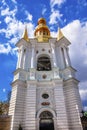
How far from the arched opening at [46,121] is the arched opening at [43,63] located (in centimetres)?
855

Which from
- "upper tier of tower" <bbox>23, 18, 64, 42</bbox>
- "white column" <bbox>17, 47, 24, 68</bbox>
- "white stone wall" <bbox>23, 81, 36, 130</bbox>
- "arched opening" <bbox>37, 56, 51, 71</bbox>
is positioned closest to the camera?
"white stone wall" <bbox>23, 81, 36, 130</bbox>

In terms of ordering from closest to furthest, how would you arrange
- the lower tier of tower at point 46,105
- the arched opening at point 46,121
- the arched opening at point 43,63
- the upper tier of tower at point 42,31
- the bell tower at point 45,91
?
the lower tier of tower at point 46,105, the bell tower at point 45,91, the arched opening at point 46,121, the arched opening at point 43,63, the upper tier of tower at point 42,31

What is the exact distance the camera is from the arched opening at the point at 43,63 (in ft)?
85.7

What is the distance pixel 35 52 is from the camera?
87.6ft

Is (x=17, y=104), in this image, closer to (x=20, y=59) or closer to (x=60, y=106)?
(x=60, y=106)

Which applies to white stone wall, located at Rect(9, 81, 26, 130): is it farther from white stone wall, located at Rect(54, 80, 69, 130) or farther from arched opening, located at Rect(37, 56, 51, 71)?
arched opening, located at Rect(37, 56, 51, 71)

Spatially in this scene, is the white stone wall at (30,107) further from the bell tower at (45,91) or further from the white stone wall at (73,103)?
the white stone wall at (73,103)

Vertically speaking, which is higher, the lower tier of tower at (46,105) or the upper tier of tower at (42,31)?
the upper tier of tower at (42,31)

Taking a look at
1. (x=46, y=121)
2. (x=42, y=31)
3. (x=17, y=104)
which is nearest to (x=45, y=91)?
(x=46, y=121)

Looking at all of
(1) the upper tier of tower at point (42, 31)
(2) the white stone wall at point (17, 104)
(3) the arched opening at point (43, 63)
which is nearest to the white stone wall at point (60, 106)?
(2) the white stone wall at point (17, 104)

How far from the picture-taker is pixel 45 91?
21.7 meters

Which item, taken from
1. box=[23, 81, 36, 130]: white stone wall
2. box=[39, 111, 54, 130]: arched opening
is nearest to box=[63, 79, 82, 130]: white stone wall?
box=[39, 111, 54, 130]: arched opening

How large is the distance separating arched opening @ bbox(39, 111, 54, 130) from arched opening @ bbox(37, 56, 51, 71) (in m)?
8.55

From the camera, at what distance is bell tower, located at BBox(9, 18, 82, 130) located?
61.9 feet
